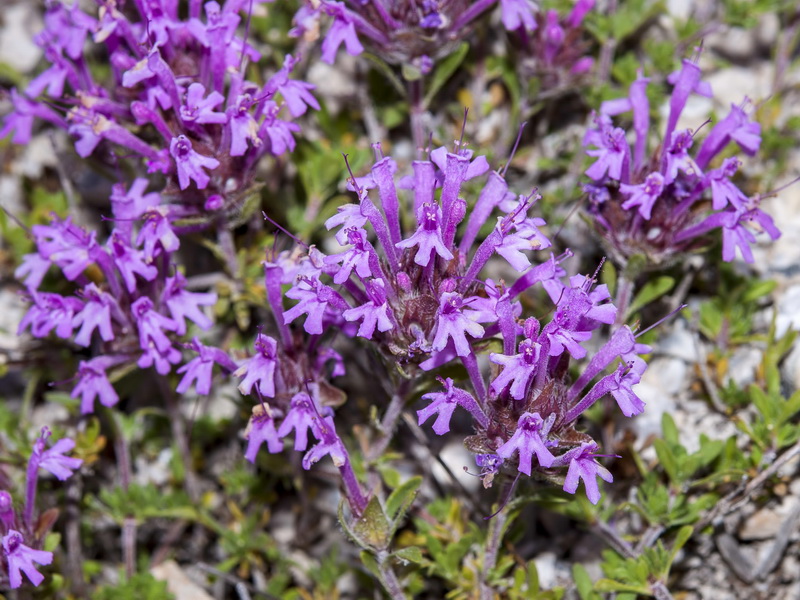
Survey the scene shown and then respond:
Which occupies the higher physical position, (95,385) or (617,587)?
(95,385)

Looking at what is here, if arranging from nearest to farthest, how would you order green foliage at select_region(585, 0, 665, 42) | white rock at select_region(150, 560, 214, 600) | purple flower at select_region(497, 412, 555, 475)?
purple flower at select_region(497, 412, 555, 475) → white rock at select_region(150, 560, 214, 600) → green foliage at select_region(585, 0, 665, 42)

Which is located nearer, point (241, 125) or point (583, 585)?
point (241, 125)

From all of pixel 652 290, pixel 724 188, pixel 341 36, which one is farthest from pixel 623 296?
pixel 341 36

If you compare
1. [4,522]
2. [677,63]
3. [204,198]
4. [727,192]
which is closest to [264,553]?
[4,522]

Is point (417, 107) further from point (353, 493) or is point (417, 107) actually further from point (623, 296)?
point (353, 493)

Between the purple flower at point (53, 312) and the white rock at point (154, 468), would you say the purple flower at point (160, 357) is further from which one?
the white rock at point (154, 468)

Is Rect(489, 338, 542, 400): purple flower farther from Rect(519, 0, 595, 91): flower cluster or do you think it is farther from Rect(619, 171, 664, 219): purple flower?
Rect(519, 0, 595, 91): flower cluster

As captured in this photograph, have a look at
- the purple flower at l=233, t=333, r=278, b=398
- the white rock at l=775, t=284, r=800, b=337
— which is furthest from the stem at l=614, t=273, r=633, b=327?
the purple flower at l=233, t=333, r=278, b=398

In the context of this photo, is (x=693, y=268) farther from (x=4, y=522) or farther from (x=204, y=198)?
(x=4, y=522)
